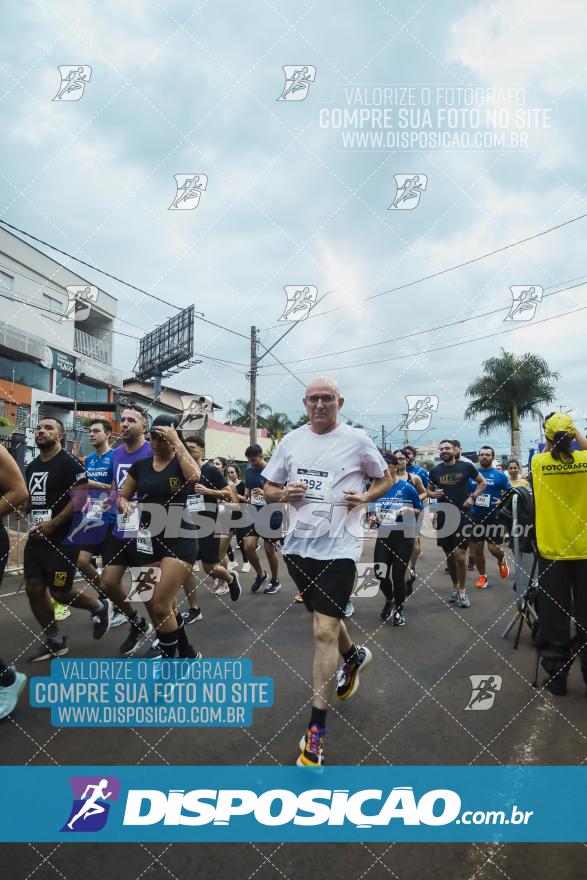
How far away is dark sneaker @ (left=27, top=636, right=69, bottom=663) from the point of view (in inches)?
171

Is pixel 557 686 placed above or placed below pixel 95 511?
below

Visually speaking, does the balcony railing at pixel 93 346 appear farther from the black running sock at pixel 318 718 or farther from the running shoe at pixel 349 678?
the black running sock at pixel 318 718

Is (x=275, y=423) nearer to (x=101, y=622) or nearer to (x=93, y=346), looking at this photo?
(x=93, y=346)

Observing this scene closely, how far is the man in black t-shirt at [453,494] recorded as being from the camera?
6551mm

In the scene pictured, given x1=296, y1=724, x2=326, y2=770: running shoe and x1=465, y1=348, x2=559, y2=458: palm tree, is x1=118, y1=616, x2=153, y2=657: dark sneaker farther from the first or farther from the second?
x1=465, y1=348, x2=559, y2=458: palm tree

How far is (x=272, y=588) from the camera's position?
24.1 feet

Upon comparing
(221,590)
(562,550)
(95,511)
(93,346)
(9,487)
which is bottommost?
(221,590)

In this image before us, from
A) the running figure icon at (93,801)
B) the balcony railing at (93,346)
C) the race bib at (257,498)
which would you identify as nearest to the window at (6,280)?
the balcony railing at (93,346)

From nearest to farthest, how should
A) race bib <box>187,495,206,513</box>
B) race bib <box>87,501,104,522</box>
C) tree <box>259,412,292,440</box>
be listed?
race bib <box>87,501,104,522</box>
race bib <box>187,495,206,513</box>
tree <box>259,412,292,440</box>

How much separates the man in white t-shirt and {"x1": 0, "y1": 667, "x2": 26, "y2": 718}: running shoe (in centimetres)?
201

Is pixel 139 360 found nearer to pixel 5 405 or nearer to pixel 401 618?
pixel 5 405

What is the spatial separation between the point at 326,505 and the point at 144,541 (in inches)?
61.1

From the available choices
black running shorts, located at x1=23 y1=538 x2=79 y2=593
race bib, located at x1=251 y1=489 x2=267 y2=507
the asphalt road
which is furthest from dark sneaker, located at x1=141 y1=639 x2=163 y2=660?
race bib, located at x1=251 y1=489 x2=267 y2=507

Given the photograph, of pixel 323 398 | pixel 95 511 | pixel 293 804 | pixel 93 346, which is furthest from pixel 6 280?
pixel 293 804
